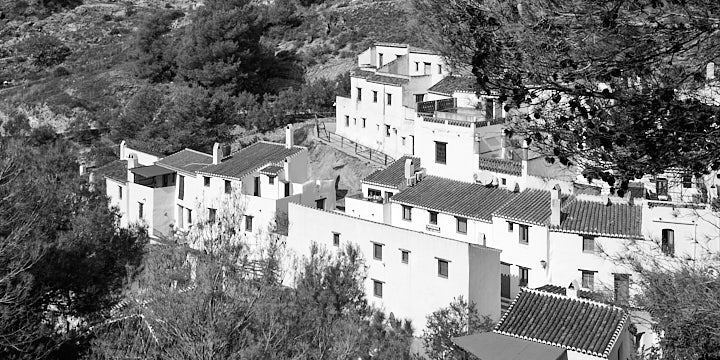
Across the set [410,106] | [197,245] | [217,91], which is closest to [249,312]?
[197,245]

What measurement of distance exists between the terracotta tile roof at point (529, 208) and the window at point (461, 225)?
3.67 feet

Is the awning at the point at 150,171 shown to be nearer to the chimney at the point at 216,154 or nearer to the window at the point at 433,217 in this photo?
the chimney at the point at 216,154

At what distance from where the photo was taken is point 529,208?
27156mm

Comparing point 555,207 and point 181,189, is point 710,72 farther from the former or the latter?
point 181,189

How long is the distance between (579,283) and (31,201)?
521 inches

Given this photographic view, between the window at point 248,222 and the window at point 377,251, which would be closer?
the window at point 377,251

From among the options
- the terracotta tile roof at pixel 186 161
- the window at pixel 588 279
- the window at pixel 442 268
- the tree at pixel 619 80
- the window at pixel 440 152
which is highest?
the tree at pixel 619 80

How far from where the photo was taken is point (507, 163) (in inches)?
1169

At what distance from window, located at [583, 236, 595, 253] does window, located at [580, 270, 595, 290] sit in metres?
0.54

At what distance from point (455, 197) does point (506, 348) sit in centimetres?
917

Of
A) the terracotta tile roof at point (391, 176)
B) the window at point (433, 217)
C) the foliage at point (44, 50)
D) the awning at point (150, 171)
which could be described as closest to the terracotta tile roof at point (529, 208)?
the window at point (433, 217)

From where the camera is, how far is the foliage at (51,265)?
54.6ft

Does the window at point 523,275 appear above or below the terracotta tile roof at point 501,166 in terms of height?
below

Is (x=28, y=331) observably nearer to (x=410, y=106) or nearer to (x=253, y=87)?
(x=410, y=106)
